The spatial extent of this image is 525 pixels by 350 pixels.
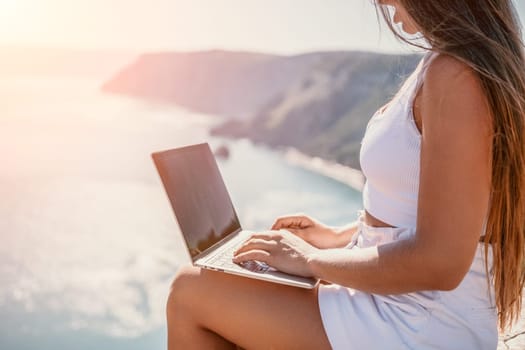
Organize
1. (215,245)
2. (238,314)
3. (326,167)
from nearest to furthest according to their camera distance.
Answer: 1. (238,314)
2. (215,245)
3. (326,167)

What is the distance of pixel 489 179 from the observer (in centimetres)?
57

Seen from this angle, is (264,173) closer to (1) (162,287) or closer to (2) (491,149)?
(1) (162,287)

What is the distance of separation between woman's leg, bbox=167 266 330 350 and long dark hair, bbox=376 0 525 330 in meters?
0.25

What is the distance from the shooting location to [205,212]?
0.89 m

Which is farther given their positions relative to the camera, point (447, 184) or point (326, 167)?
point (326, 167)

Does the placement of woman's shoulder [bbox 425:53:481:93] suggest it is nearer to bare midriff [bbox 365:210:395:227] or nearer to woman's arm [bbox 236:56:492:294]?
woman's arm [bbox 236:56:492:294]

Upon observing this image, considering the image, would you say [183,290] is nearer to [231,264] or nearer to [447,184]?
[231,264]

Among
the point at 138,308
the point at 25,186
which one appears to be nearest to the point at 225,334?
the point at 138,308

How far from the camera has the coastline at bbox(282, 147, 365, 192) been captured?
229 inches

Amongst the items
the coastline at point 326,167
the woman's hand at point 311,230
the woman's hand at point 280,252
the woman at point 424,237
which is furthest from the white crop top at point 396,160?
the coastline at point 326,167

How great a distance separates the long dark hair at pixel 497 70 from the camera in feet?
1.85

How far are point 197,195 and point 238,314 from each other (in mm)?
260

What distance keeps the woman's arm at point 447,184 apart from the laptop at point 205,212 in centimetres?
14

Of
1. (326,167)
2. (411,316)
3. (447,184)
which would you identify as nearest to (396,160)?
(447,184)
